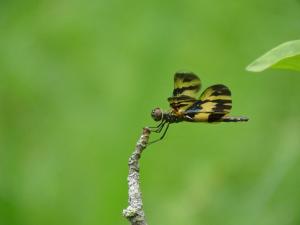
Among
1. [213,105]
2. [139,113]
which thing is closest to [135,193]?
[213,105]

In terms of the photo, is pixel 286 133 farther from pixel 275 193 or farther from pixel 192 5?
pixel 192 5

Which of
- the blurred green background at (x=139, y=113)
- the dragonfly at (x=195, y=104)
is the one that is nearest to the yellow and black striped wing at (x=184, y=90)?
the dragonfly at (x=195, y=104)

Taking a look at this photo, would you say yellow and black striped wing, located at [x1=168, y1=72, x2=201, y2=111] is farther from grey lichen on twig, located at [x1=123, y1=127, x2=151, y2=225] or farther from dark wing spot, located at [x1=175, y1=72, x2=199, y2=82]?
grey lichen on twig, located at [x1=123, y1=127, x2=151, y2=225]

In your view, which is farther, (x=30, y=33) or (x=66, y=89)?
(x=30, y=33)

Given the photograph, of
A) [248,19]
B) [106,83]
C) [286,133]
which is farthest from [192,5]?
[286,133]

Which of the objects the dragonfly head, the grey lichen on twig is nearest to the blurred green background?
the dragonfly head

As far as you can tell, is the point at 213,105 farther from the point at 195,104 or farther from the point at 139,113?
the point at 139,113

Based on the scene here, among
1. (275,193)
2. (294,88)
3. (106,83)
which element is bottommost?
(275,193)
